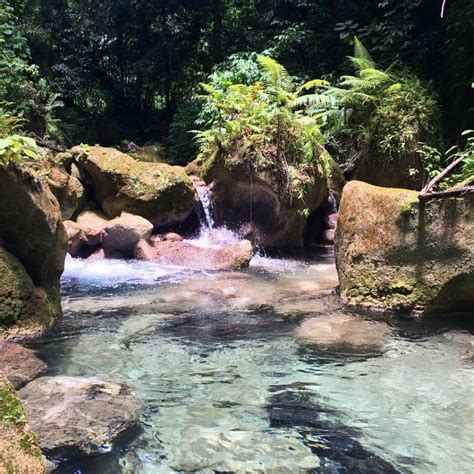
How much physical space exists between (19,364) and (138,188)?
6147mm

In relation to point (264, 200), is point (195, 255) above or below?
below

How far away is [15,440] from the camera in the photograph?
6.88ft

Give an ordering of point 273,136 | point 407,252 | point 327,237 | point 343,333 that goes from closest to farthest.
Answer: point 343,333, point 407,252, point 273,136, point 327,237

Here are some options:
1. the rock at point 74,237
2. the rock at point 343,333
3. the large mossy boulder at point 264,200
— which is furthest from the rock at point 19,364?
the large mossy boulder at point 264,200

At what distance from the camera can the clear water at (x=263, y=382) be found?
296cm

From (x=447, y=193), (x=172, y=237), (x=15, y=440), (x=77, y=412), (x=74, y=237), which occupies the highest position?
(x=447, y=193)

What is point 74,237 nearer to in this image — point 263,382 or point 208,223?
point 208,223

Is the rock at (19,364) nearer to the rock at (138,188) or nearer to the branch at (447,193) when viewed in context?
the branch at (447,193)

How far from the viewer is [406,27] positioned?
1259 centimetres

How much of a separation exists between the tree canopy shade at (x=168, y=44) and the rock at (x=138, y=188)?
379cm

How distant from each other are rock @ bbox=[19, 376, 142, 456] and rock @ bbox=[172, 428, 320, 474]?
443 mm

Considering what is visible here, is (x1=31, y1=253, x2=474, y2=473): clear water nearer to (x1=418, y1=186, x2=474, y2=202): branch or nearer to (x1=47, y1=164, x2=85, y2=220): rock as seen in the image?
(x1=418, y1=186, x2=474, y2=202): branch

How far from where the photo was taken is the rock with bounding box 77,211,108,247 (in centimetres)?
934

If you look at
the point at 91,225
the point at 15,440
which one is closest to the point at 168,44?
the point at 91,225
